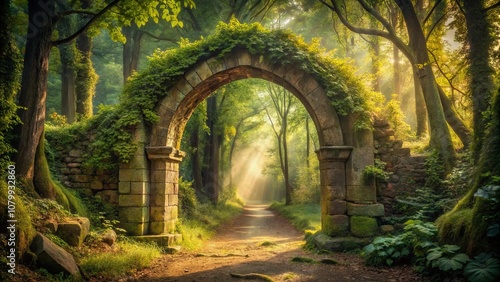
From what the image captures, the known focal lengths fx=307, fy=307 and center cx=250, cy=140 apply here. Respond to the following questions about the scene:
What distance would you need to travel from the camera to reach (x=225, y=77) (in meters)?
8.32

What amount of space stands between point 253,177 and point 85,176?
40.6 m

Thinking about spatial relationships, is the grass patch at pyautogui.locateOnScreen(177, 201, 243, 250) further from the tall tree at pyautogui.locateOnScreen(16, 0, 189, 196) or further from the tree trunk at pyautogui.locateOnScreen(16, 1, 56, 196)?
the tree trunk at pyautogui.locateOnScreen(16, 1, 56, 196)

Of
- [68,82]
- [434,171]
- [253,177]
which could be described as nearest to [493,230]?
[434,171]

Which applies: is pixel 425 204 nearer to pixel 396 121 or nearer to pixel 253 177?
pixel 396 121

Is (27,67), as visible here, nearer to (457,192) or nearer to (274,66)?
(274,66)

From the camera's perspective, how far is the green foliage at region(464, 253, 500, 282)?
3084 mm

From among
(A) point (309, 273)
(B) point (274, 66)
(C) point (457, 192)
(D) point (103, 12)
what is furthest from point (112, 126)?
(C) point (457, 192)

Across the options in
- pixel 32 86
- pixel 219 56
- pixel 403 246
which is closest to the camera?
pixel 403 246

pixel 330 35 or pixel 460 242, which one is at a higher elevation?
pixel 330 35

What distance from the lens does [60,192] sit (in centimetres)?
621

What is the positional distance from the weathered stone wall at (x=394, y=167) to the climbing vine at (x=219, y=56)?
0.64m

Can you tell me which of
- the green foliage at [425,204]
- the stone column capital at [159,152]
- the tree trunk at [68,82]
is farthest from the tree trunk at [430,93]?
the tree trunk at [68,82]

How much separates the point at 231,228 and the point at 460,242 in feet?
32.4

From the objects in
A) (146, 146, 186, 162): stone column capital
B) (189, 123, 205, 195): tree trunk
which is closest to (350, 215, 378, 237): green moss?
(146, 146, 186, 162): stone column capital
